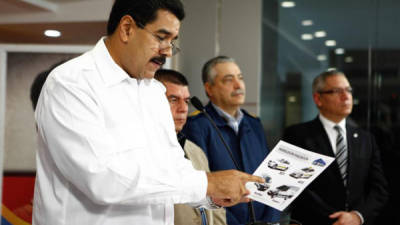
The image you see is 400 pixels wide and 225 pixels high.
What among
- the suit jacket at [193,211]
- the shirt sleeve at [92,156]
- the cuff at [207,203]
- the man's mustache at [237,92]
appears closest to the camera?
the shirt sleeve at [92,156]

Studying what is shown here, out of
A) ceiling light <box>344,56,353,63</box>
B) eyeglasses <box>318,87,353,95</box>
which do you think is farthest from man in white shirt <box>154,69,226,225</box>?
ceiling light <box>344,56,353,63</box>

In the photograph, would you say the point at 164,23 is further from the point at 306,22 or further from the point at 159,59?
the point at 306,22

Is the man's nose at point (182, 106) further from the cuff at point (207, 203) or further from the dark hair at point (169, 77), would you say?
the cuff at point (207, 203)

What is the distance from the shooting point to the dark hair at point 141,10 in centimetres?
149

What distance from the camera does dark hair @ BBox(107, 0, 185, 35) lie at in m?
1.49

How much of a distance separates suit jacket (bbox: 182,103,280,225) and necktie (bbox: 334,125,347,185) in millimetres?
523

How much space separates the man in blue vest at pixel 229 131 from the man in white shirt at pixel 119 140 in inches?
45.5

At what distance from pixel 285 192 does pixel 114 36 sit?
0.89m

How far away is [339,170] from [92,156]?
2.20 metres

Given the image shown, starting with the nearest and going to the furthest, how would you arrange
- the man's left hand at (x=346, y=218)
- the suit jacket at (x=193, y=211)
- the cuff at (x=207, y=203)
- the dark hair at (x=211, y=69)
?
the cuff at (x=207, y=203), the suit jacket at (x=193, y=211), the man's left hand at (x=346, y=218), the dark hair at (x=211, y=69)

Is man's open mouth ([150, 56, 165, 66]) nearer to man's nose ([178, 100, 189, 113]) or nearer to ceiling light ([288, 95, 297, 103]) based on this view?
man's nose ([178, 100, 189, 113])

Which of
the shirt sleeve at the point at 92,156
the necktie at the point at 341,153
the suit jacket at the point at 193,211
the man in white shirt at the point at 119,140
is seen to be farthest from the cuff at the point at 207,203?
the necktie at the point at 341,153

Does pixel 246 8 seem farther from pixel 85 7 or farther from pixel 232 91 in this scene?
pixel 85 7

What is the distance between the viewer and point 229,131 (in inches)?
117
